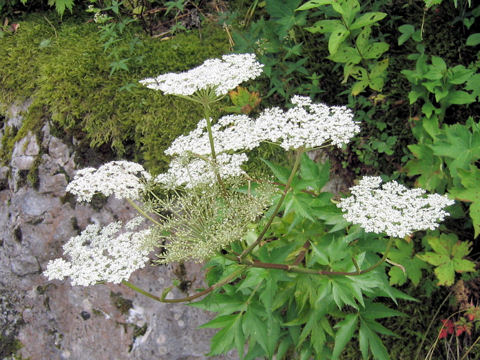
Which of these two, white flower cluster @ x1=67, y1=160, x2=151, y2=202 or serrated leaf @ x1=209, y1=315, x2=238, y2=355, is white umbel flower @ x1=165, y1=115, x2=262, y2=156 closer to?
white flower cluster @ x1=67, y1=160, x2=151, y2=202

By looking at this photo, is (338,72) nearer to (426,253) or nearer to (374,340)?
(426,253)

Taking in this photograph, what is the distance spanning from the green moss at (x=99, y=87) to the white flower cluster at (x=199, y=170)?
1034mm

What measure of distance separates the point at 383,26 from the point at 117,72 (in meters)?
2.36

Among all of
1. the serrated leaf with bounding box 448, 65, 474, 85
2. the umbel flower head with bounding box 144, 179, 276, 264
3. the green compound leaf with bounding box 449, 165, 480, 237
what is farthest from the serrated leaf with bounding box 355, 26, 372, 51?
the umbel flower head with bounding box 144, 179, 276, 264

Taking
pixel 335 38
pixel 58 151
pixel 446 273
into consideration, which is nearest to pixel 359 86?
pixel 335 38

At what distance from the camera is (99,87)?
3621 millimetres

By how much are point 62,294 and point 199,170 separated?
6.71ft

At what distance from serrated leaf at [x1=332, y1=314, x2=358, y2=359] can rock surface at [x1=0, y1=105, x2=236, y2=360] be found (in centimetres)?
108

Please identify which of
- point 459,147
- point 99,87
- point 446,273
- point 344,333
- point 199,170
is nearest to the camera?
point 199,170

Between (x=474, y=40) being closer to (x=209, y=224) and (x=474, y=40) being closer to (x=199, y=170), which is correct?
(x=199, y=170)

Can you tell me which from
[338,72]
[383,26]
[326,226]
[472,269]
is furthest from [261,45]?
[472,269]

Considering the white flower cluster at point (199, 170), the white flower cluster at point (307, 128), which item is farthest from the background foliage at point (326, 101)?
the white flower cluster at point (307, 128)

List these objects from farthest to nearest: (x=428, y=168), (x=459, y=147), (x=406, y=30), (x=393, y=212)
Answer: (x=406, y=30)
(x=428, y=168)
(x=459, y=147)
(x=393, y=212)

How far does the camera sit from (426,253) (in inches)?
109
